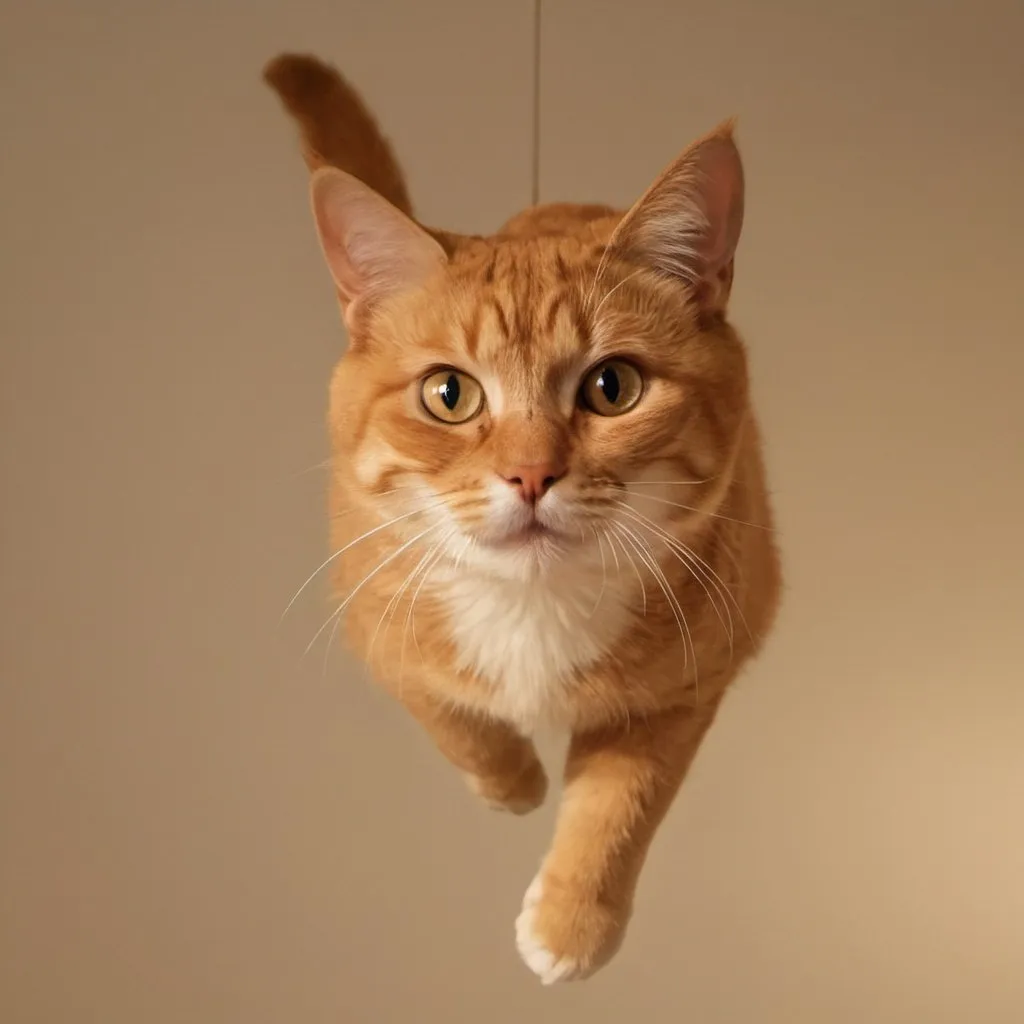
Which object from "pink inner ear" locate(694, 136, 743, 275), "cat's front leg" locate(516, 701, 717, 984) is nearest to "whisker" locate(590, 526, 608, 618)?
"cat's front leg" locate(516, 701, 717, 984)

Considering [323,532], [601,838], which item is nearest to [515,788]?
[601,838]

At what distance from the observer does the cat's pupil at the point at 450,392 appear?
2.56 ft

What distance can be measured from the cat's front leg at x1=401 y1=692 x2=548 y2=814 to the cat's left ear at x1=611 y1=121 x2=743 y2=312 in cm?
40

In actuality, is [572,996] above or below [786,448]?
below

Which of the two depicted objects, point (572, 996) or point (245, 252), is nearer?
point (245, 252)

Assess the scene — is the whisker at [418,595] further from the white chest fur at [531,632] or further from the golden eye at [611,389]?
the golden eye at [611,389]

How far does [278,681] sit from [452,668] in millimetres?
804

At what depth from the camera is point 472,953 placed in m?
1.70

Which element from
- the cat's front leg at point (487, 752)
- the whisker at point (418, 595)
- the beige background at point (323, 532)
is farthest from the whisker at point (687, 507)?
the beige background at point (323, 532)

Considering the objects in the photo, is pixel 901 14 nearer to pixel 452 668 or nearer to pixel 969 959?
pixel 452 668

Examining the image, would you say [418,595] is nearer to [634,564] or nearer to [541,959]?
[634,564]

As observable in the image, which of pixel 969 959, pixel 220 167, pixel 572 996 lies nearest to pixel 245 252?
pixel 220 167

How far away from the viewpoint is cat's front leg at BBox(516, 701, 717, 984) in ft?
2.76

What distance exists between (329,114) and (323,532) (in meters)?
0.78
